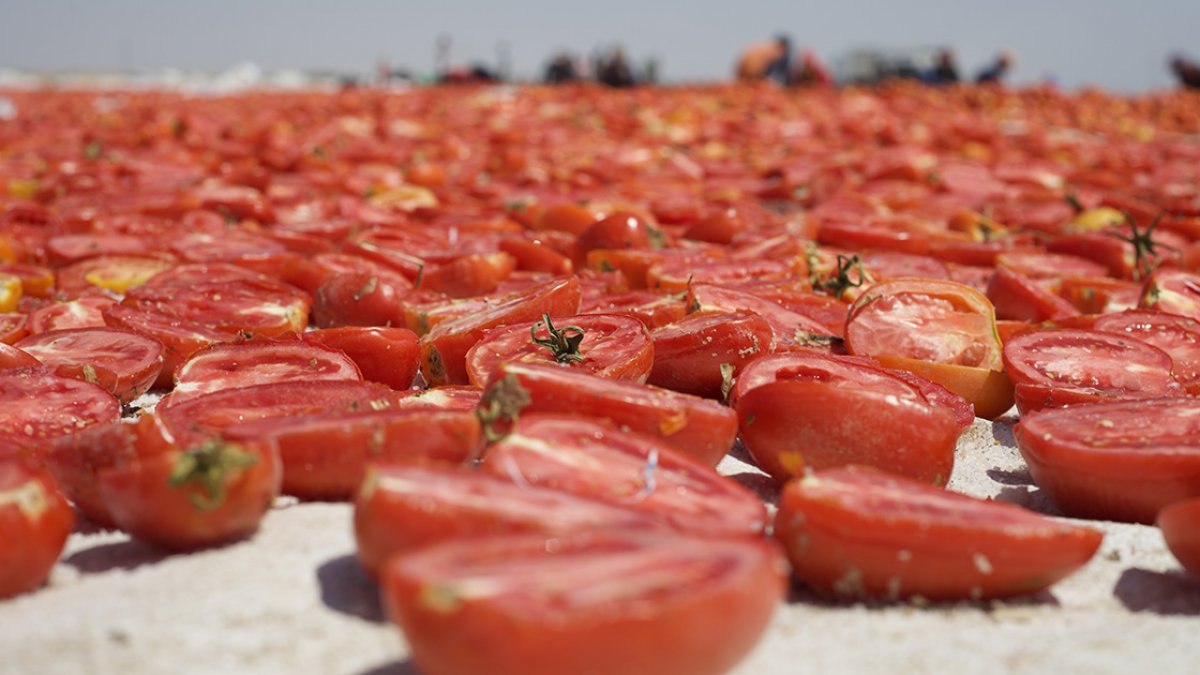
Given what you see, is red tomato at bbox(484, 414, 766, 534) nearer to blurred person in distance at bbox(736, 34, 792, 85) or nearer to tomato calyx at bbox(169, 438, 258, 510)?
tomato calyx at bbox(169, 438, 258, 510)

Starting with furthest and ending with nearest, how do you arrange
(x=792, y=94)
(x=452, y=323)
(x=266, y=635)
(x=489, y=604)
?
(x=792, y=94) → (x=452, y=323) → (x=266, y=635) → (x=489, y=604)

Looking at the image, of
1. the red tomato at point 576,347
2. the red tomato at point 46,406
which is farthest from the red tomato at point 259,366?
the red tomato at point 576,347

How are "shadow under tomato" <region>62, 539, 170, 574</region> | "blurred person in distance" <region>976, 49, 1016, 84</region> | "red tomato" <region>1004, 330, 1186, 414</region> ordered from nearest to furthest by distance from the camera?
"shadow under tomato" <region>62, 539, 170, 574</region>
"red tomato" <region>1004, 330, 1186, 414</region>
"blurred person in distance" <region>976, 49, 1016, 84</region>

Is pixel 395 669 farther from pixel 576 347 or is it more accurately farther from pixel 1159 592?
pixel 1159 592

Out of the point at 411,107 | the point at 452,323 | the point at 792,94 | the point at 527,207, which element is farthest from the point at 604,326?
the point at 792,94

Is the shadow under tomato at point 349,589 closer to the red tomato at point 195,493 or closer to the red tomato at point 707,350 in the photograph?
the red tomato at point 195,493

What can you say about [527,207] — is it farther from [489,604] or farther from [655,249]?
[489,604]

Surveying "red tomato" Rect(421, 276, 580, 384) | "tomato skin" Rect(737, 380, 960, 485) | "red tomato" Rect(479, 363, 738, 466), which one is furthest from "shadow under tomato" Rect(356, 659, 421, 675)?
"red tomato" Rect(421, 276, 580, 384)
